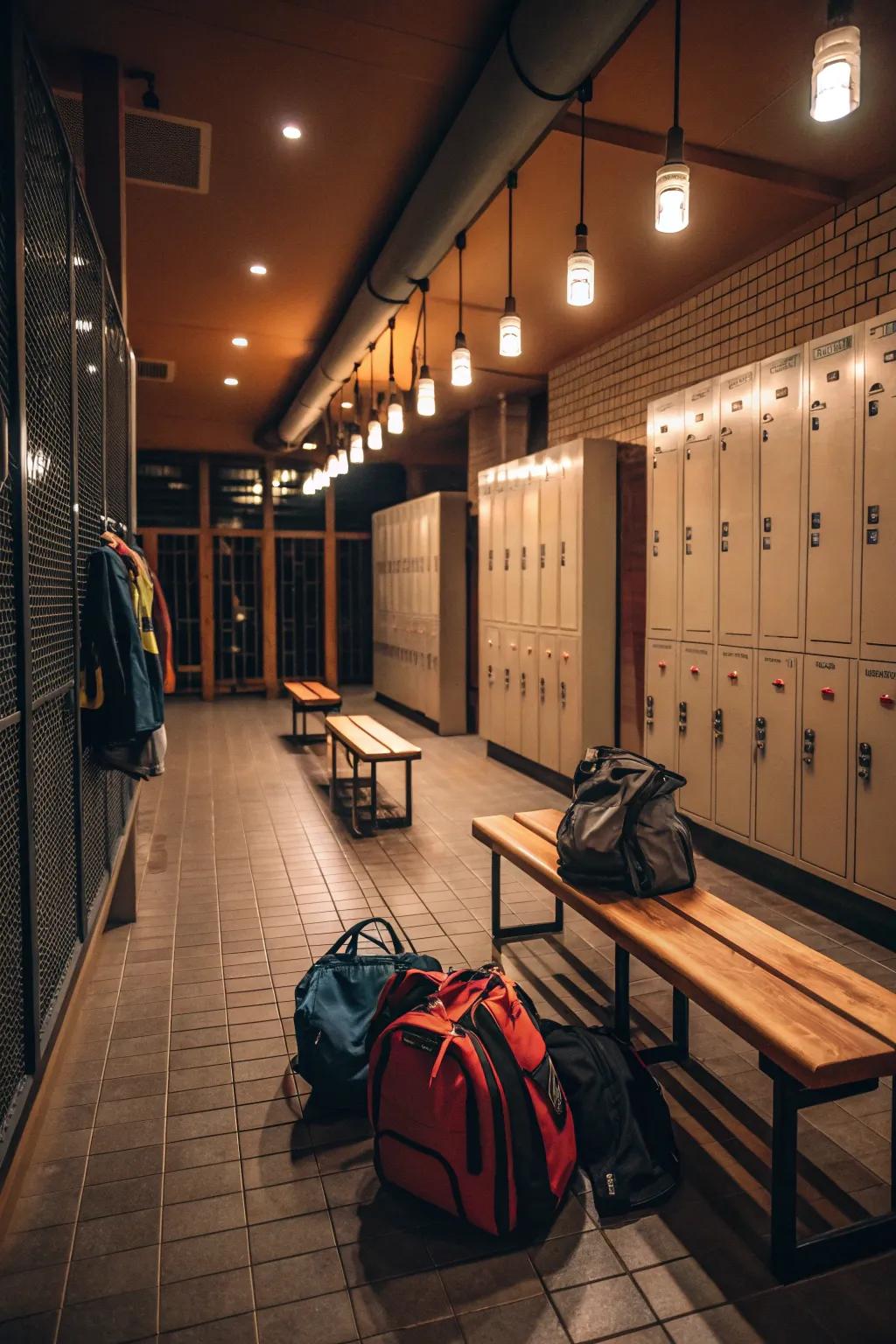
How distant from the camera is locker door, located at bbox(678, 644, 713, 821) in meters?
4.66

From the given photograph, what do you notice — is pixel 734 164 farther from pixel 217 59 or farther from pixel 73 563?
pixel 73 563

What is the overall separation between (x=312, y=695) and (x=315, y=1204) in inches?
255

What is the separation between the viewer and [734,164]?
13.1 ft

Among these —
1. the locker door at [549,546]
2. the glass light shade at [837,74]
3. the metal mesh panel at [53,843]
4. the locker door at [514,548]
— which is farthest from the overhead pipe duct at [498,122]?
the metal mesh panel at [53,843]

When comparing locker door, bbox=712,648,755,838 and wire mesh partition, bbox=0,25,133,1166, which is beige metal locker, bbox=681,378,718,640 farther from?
wire mesh partition, bbox=0,25,133,1166

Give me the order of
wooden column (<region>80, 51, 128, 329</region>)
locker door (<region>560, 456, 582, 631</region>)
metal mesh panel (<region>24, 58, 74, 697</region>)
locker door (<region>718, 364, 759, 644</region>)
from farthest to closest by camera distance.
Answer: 1. locker door (<region>560, 456, 582, 631</region>)
2. locker door (<region>718, 364, 759, 644</region>)
3. wooden column (<region>80, 51, 128, 329</region>)
4. metal mesh panel (<region>24, 58, 74, 697</region>)

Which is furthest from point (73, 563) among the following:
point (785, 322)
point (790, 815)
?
point (785, 322)

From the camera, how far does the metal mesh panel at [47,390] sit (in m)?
2.02

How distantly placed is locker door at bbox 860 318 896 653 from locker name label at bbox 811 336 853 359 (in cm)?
11

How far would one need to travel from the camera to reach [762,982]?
2.04 m

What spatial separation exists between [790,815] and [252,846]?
298 centimetres

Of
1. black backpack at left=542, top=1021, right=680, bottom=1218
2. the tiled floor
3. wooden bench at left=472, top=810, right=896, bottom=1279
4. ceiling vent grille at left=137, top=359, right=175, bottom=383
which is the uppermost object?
ceiling vent grille at left=137, top=359, right=175, bottom=383

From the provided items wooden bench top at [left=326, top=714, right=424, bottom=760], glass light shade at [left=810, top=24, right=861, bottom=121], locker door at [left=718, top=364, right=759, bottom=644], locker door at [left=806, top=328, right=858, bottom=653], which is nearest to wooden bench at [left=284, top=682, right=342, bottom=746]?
wooden bench top at [left=326, top=714, right=424, bottom=760]

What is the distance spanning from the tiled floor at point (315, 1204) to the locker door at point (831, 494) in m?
1.38
